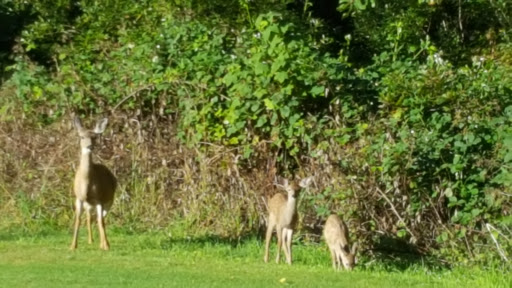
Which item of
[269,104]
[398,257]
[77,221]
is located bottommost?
[398,257]

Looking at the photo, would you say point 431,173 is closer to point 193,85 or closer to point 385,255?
point 385,255

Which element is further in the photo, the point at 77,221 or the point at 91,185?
the point at 91,185

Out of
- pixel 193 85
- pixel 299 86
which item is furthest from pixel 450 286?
pixel 193 85

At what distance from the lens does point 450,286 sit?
13.9m

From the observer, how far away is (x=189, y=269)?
1462 cm

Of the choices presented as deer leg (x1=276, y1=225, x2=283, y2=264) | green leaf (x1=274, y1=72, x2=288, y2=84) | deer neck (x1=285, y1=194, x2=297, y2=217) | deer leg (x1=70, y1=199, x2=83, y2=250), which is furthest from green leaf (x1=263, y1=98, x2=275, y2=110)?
deer leg (x1=70, y1=199, x2=83, y2=250)

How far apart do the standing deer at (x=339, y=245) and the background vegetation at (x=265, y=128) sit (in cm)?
123

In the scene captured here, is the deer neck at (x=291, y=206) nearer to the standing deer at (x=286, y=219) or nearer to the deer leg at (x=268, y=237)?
the standing deer at (x=286, y=219)

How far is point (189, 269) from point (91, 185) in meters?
2.56

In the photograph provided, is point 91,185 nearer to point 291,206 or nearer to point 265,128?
point 291,206

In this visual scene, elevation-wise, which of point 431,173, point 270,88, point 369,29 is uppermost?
point 369,29

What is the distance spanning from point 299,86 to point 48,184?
4.52 meters

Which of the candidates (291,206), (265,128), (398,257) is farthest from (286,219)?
(265,128)

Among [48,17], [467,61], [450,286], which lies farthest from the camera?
[48,17]
